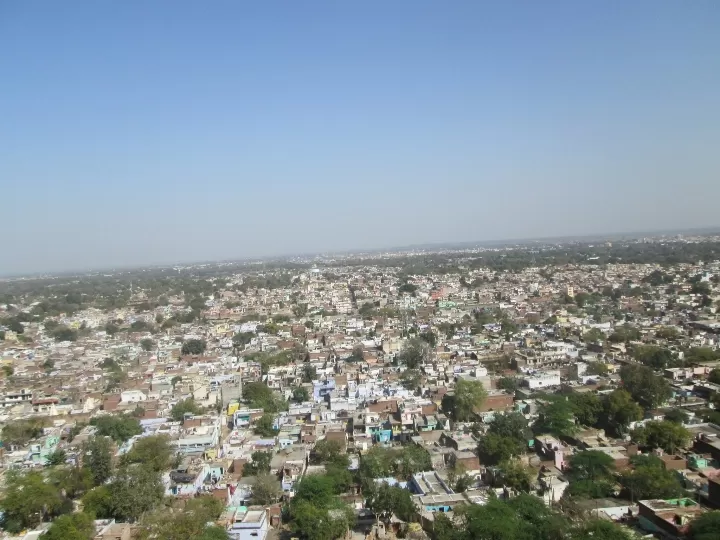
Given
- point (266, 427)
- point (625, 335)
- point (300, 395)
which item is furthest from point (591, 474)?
point (625, 335)

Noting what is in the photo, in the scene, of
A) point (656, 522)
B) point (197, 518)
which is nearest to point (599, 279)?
point (656, 522)

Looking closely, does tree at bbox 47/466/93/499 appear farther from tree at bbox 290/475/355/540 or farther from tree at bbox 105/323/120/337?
tree at bbox 105/323/120/337

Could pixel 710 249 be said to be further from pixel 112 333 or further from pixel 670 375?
pixel 112 333

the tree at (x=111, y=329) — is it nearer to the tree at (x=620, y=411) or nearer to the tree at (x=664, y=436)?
the tree at (x=620, y=411)

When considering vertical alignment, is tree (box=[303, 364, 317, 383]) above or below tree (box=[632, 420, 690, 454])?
below

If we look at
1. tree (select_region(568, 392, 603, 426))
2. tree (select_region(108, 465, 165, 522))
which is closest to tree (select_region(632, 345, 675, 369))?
tree (select_region(568, 392, 603, 426))

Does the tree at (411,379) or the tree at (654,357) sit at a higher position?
the tree at (654,357)

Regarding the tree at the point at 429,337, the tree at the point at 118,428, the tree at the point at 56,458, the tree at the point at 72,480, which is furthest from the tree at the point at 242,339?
the tree at the point at 72,480
